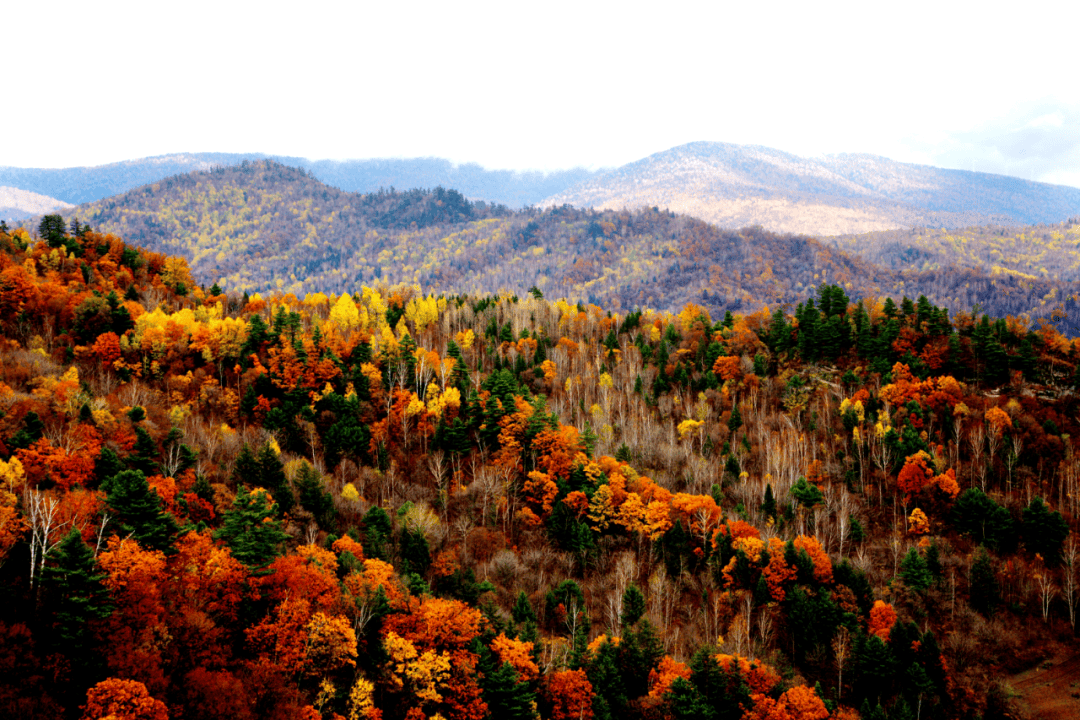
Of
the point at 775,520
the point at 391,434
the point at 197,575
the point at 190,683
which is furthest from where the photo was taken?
the point at 391,434

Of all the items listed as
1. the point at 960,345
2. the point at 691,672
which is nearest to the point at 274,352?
→ the point at 691,672

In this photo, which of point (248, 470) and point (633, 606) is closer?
point (633, 606)

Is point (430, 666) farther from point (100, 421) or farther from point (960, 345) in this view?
point (960, 345)

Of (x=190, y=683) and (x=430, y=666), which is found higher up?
(x=190, y=683)

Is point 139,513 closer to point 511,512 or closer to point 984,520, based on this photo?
point 511,512

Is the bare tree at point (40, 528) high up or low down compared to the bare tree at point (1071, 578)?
up

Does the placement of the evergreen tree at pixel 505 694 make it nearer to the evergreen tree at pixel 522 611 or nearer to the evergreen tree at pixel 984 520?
the evergreen tree at pixel 522 611

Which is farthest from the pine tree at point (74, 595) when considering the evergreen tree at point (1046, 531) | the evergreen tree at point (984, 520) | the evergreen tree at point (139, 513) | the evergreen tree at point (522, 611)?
the evergreen tree at point (1046, 531)

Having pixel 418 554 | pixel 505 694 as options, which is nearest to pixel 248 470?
pixel 418 554

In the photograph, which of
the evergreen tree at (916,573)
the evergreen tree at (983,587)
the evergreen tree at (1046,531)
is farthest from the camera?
the evergreen tree at (1046,531)
